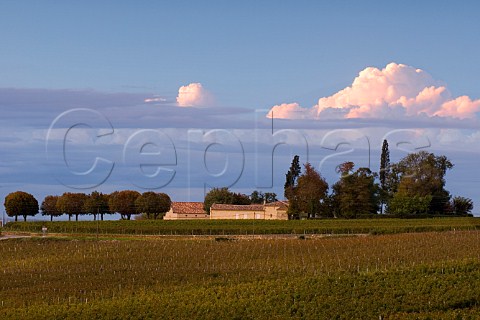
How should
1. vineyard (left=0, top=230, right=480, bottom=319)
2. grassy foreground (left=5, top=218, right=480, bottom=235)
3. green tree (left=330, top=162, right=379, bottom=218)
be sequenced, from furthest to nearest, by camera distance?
green tree (left=330, top=162, right=379, bottom=218) < grassy foreground (left=5, top=218, right=480, bottom=235) < vineyard (left=0, top=230, right=480, bottom=319)

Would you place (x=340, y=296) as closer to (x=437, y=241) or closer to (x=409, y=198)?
(x=437, y=241)

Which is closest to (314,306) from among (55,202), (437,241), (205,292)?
(205,292)

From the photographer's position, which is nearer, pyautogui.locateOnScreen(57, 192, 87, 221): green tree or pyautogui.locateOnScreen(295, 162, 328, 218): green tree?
pyautogui.locateOnScreen(295, 162, 328, 218): green tree

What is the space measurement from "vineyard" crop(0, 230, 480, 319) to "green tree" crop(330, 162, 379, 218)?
135 ft

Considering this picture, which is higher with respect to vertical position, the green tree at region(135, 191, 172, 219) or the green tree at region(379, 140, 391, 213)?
the green tree at region(379, 140, 391, 213)

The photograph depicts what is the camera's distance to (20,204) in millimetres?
121812

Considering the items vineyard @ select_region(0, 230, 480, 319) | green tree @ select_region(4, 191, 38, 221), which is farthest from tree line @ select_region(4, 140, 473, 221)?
vineyard @ select_region(0, 230, 480, 319)

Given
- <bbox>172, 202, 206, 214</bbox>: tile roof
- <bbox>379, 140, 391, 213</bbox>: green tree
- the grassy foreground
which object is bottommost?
the grassy foreground

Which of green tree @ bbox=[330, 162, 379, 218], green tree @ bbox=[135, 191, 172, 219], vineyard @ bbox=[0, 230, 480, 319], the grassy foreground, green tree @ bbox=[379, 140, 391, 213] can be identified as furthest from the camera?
green tree @ bbox=[135, 191, 172, 219]

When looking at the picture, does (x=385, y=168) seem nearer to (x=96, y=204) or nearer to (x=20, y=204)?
(x=96, y=204)

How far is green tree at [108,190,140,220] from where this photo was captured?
12531 cm

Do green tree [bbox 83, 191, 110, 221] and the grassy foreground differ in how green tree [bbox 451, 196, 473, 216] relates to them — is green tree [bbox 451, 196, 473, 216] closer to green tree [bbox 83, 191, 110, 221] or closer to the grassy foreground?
the grassy foreground

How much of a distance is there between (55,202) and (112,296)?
9410 centimetres

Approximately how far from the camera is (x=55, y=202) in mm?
132000
